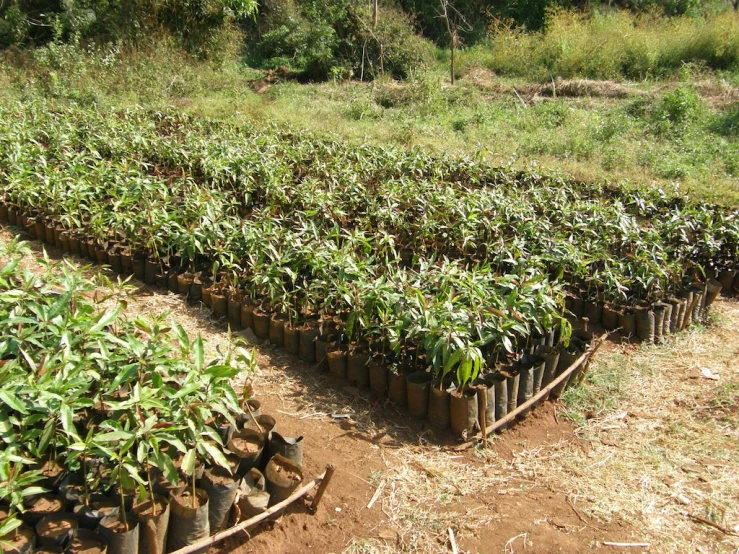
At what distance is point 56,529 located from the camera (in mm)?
2287

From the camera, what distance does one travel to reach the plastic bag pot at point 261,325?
4.21 metres

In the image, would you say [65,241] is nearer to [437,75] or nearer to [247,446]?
[247,446]

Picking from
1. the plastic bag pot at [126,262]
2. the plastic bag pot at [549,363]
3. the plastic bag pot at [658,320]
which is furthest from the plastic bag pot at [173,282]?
the plastic bag pot at [658,320]

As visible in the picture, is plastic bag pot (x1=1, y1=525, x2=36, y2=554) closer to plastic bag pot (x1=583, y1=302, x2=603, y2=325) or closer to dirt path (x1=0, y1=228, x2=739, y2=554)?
dirt path (x1=0, y1=228, x2=739, y2=554)

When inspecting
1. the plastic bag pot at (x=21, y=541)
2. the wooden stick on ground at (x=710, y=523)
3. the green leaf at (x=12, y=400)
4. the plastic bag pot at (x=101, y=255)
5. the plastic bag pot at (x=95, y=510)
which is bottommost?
the wooden stick on ground at (x=710, y=523)

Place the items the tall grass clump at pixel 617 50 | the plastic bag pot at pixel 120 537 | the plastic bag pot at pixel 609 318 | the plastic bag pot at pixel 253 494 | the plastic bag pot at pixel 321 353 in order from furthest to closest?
the tall grass clump at pixel 617 50
the plastic bag pot at pixel 609 318
the plastic bag pot at pixel 321 353
the plastic bag pot at pixel 253 494
the plastic bag pot at pixel 120 537

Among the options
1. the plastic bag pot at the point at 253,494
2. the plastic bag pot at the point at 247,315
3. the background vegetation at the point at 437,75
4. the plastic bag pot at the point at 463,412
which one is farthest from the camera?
the background vegetation at the point at 437,75

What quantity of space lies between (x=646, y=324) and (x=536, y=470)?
5.97ft

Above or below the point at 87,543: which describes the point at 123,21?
above

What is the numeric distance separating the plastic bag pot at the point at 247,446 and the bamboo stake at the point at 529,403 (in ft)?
3.55

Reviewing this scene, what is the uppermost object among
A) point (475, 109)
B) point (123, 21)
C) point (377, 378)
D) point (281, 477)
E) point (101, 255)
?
point (123, 21)

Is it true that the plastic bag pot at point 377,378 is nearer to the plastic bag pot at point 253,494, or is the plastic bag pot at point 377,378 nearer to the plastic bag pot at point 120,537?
the plastic bag pot at point 253,494

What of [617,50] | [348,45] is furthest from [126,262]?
[348,45]

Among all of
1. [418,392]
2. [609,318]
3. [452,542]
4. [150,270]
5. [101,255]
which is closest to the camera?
[452,542]
